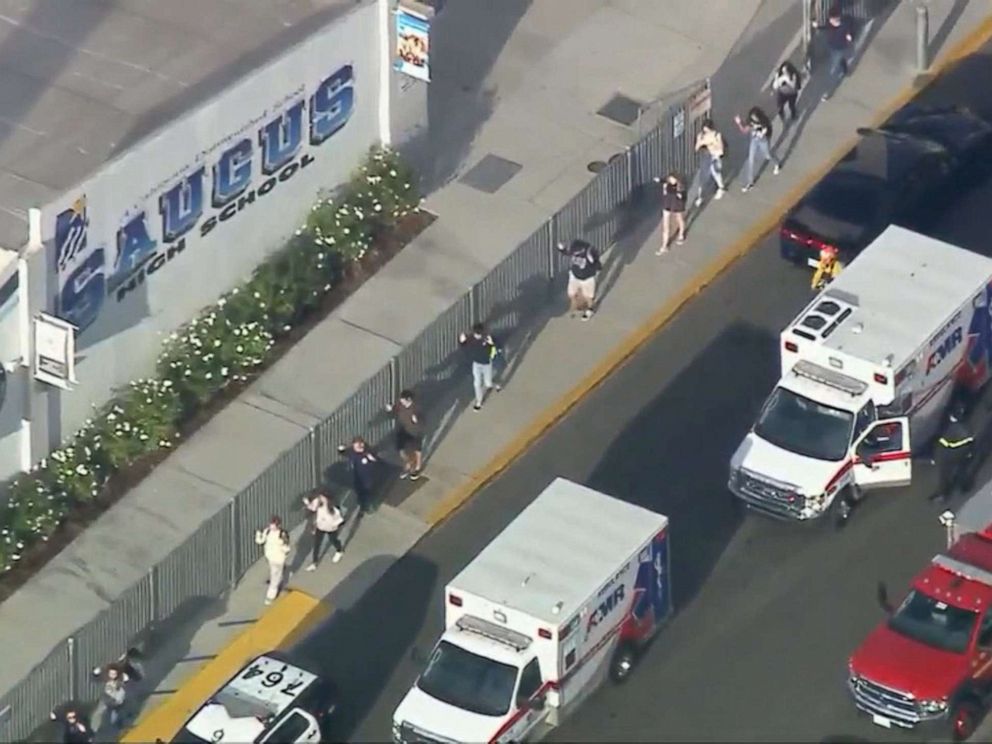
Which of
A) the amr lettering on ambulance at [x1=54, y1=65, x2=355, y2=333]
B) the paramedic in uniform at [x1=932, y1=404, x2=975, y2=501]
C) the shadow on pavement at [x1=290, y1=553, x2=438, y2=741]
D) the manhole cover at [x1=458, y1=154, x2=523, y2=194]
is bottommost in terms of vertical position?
the shadow on pavement at [x1=290, y1=553, x2=438, y2=741]

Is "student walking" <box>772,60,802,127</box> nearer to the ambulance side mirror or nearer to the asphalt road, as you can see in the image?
the asphalt road

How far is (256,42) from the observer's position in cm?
5244

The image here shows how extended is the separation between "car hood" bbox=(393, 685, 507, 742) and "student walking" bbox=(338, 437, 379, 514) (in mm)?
5117

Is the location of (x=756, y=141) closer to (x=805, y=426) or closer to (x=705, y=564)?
(x=805, y=426)

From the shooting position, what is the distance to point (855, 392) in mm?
46531

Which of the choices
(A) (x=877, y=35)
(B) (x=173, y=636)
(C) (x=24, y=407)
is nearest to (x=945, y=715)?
(B) (x=173, y=636)

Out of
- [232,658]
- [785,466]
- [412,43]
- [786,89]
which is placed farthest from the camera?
[786,89]

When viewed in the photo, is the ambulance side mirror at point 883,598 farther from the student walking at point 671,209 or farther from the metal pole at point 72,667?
the metal pole at point 72,667

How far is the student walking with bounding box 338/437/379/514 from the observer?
153ft

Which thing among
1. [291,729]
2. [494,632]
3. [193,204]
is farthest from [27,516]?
[494,632]

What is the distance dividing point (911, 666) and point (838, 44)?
620 inches

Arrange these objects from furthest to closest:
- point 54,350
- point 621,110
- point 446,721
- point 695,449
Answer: point 621,110
point 695,449
point 54,350
point 446,721

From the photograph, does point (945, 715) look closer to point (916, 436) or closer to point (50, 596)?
point (916, 436)

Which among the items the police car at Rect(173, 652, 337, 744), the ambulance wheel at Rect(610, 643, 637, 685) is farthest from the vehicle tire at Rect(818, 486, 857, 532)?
the police car at Rect(173, 652, 337, 744)
